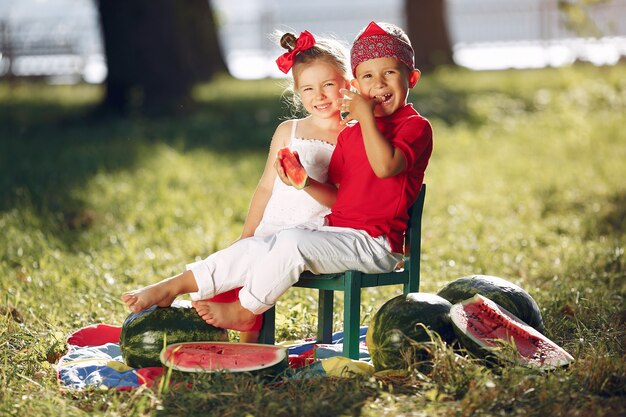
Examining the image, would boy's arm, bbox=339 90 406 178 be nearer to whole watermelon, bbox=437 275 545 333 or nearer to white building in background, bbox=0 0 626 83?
whole watermelon, bbox=437 275 545 333

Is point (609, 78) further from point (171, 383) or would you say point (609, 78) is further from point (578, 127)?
point (171, 383)

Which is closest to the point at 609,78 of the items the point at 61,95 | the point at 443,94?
the point at 443,94

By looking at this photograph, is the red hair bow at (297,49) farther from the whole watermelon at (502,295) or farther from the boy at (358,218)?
the whole watermelon at (502,295)

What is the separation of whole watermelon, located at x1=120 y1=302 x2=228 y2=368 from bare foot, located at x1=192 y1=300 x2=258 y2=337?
69 mm

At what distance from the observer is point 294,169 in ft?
15.2

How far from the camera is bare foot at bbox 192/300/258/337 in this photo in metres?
4.69

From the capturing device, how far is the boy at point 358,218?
4523 millimetres

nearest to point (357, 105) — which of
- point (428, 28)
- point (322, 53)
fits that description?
point (322, 53)

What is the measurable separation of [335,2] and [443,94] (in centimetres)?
2880

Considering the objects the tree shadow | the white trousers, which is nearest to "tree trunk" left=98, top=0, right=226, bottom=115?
the white trousers

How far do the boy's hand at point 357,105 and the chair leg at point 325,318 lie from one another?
3.46 ft

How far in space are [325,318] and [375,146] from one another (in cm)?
117

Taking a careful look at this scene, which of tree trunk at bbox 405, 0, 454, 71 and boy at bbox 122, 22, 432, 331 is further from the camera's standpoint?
tree trunk at bbox 405, 0, 454, 71

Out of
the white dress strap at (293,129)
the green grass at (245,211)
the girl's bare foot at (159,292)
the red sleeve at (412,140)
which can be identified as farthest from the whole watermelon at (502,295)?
the girl's bare foot at (159,292)
